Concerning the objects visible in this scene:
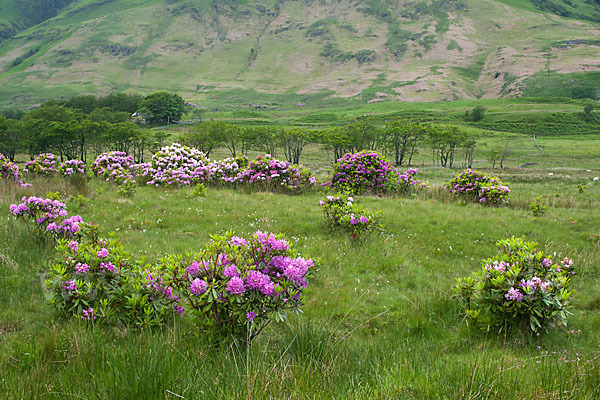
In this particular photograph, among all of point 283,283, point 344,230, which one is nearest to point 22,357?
point 283,283

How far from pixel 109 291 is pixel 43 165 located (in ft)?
55.6

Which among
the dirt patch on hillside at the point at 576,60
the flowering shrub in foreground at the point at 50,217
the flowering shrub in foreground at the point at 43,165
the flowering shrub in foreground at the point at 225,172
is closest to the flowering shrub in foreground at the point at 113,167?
the flowering shrub in foreground at the point at 43,165

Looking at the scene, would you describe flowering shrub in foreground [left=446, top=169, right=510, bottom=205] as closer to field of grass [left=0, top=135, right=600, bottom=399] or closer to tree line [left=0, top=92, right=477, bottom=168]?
field of grass [left=0, top=135, right=600, bottom=399]

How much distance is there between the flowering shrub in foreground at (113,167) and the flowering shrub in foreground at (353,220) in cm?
1146

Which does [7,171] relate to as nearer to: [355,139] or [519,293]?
[519,293]

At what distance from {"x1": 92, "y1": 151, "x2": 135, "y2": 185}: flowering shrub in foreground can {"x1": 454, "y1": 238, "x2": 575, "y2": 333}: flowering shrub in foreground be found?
15915 millimetres

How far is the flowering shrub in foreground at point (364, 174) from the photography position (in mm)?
15797

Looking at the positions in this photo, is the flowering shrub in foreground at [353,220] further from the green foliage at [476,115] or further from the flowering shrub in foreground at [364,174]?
the green foliage at [476,115]

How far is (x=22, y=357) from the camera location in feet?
11.1

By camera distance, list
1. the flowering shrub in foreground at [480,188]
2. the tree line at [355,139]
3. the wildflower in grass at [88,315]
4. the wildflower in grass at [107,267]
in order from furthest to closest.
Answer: the tree line at [355,139] → the flowering shrub in foreground at [480,188] → the wildflower in grass at [107,267] → the wildflower in grass at [88,315]

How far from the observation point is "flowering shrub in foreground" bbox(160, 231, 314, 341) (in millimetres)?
3410

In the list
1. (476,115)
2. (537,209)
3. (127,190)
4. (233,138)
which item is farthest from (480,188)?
(476,115)

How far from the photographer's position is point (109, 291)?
4.16 metres

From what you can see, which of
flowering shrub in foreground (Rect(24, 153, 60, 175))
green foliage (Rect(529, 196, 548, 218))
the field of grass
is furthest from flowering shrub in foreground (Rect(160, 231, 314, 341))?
flowering shrub in foreground (Rect(24, 153, 60, 175))
